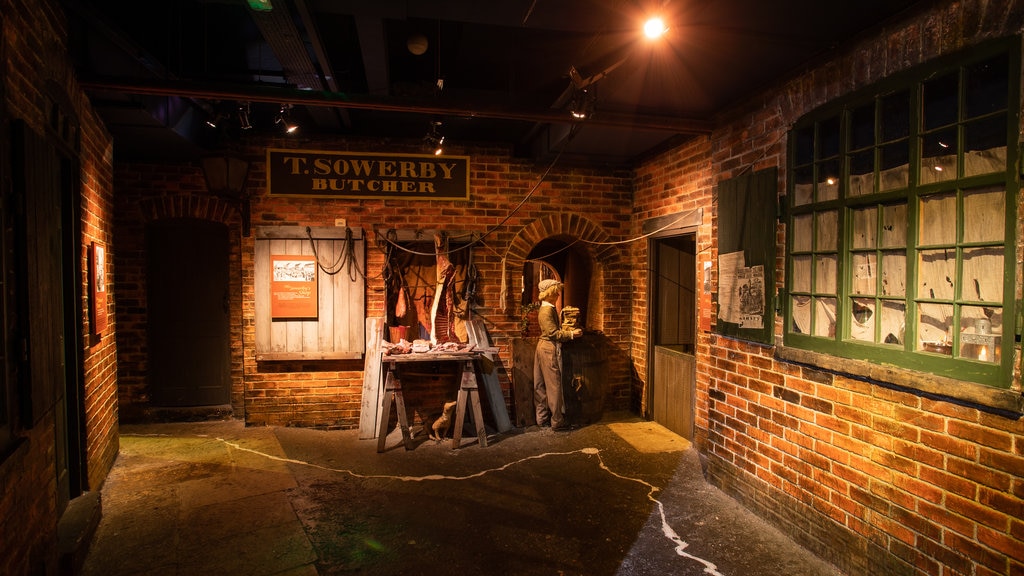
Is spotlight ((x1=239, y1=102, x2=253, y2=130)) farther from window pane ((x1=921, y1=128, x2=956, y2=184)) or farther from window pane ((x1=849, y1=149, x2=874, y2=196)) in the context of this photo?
window pane ((x1=921, y1=128, x2=956, y2=184))

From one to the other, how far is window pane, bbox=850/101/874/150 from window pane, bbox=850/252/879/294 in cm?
68

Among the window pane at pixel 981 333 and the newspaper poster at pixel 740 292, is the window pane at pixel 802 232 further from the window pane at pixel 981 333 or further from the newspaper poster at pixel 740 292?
the window pane at pixel 981 333

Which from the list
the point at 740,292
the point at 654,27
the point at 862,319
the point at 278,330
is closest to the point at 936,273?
the point at 862,319

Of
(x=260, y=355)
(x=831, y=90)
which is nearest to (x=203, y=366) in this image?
(x=260, y=355)

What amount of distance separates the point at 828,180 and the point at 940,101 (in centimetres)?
77

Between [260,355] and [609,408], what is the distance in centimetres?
427

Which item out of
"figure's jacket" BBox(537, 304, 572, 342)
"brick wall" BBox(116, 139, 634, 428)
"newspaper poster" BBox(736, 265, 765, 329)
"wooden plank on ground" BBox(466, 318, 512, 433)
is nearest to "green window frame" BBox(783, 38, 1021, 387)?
"newspaper poster" BBox(736, 265, 765, 329)

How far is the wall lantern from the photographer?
5.71 meters

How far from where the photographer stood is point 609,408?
6918 mm

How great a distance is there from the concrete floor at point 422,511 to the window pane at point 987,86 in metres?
2.75

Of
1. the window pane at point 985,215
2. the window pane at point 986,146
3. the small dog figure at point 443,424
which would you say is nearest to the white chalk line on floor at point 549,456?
the small dog figure at point 443,424

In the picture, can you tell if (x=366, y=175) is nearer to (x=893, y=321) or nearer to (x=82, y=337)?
(x=82, y=337)

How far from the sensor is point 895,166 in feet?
10.2

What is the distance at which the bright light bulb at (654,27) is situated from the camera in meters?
3.13
